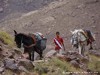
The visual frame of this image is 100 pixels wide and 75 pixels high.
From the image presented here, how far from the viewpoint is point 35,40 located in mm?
12438

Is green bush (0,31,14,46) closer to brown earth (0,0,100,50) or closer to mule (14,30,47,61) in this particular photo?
mule (14,30,47,61)

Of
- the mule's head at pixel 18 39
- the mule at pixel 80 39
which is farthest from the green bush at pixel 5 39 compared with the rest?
the mule at pixel 80 39

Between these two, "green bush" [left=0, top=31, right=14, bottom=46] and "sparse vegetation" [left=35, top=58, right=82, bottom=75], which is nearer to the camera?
"sparse vegetation" [left=35, top=58, right=82, bottom=75]

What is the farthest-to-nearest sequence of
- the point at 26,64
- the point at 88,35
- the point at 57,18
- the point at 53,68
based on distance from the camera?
the point at 57,18, the point at 88,35, the point at 26,64, the point at 53,68

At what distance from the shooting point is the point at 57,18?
55.8m

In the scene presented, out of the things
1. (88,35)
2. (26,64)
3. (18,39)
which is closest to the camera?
(26,64)

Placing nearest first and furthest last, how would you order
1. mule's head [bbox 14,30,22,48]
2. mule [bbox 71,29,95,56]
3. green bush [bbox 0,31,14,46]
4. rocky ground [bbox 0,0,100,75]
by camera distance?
mule's head [bbox 14,30,22,48] → green bush [bbox 0,31,14,46] → mule [bbox 71,29,95,56] → rocky ground [bbox 0,0,100,75]

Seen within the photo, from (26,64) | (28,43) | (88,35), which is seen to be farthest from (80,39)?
(26,64)

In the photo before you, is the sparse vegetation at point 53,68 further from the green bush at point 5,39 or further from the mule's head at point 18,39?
the green bush at point 5,39

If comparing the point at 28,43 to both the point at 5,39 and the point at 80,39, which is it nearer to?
the point at 5,39

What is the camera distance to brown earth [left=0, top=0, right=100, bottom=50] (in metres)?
52.1

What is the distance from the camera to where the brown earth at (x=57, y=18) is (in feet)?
171

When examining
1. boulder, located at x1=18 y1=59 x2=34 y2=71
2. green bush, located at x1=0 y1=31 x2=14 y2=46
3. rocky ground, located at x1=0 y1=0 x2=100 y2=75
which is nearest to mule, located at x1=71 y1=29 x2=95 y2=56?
green bush, located at x1=0 y1=31 x2=14 y2=46

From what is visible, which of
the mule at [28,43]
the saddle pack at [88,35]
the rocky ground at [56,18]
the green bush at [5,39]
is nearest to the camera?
the mule at [28,43]
